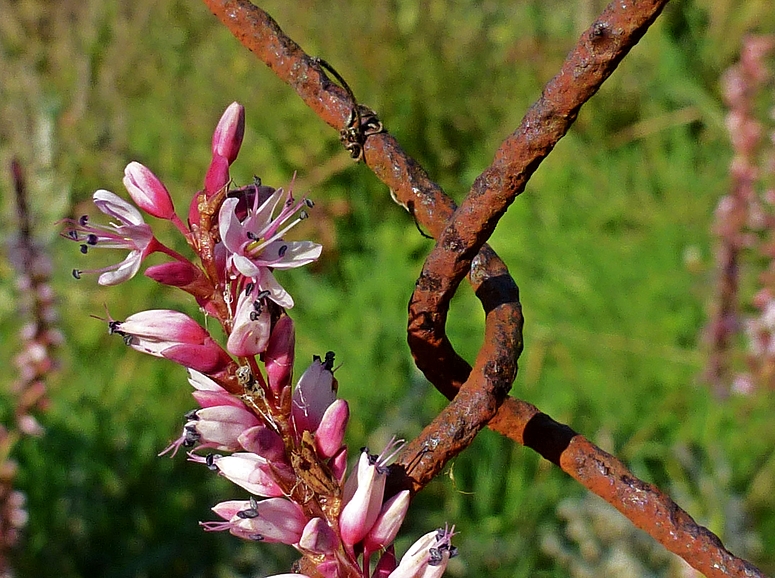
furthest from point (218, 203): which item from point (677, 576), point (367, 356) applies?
point (367, 356)

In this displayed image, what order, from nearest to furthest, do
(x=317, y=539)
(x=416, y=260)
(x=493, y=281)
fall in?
(x=317, y=539), (x=493, y=281), (x=416, y=260)

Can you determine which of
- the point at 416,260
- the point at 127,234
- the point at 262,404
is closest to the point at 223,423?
the point at 262,404

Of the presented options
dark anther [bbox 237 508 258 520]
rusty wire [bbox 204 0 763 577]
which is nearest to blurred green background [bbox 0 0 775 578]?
rusty wire [bbox 204 0 763 577]

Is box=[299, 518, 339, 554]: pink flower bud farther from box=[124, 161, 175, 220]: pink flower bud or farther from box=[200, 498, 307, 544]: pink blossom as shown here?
box=[124, 161, 175, 220]: pink flower bud

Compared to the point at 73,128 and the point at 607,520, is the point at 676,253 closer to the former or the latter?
the point at 607,520

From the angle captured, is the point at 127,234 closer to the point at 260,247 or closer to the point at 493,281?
the point at 260,247

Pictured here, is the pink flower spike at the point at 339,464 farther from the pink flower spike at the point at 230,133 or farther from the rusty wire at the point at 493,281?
the pink flower spike at the point at 230,133

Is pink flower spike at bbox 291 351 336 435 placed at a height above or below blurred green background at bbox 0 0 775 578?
below
